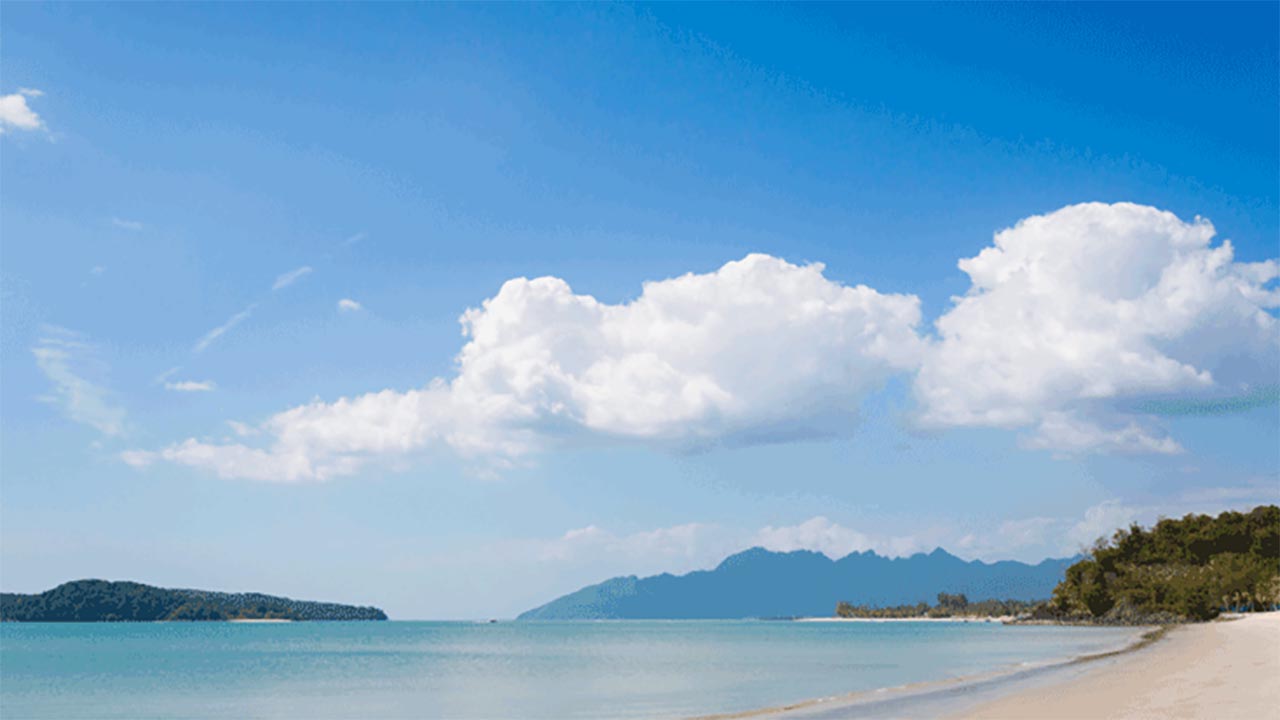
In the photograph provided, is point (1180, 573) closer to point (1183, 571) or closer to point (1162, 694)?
point (1183, 571)

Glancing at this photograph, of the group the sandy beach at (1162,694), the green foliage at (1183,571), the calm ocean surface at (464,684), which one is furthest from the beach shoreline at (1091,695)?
the green foliage at (1183,571)

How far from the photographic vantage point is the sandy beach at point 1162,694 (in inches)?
933

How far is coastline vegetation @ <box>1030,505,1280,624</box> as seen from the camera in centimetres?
14488

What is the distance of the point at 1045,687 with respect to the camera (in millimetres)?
35219

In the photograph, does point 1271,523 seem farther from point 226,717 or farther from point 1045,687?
point 226,717

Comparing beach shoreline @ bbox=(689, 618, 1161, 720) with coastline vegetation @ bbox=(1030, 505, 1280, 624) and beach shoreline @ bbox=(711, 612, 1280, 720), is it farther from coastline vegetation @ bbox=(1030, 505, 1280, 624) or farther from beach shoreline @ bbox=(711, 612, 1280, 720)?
coastline vegetation @ bbox=(1030, 505, 1280, 624)

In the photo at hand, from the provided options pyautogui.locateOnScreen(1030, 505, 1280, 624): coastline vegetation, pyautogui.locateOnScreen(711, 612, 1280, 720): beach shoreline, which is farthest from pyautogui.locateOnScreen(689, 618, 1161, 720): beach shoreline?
pyautogui.locateOnScreen(1030, 505, 1280, 624): coastline vegetation

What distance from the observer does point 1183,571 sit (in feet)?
516

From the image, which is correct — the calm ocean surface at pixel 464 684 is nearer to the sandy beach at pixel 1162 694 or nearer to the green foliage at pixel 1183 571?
the sandy beach at pixel 1162 694

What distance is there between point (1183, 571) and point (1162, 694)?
147375 millimetres

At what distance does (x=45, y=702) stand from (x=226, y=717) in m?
15.6

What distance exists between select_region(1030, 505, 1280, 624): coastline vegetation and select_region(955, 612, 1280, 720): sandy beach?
382 ft

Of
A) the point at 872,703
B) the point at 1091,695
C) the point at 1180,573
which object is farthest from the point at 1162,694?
the point at 1180,573

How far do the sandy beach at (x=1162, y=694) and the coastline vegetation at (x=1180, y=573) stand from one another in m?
116
